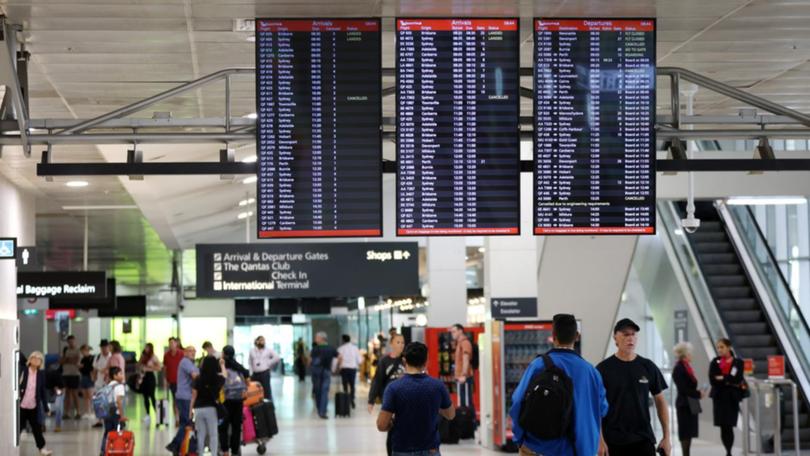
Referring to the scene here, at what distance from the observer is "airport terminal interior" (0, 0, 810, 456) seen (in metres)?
9.08

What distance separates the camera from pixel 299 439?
1998cm

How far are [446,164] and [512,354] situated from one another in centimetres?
809

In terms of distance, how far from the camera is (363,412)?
27922 mm

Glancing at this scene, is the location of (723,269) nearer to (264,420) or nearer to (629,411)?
(264,420)

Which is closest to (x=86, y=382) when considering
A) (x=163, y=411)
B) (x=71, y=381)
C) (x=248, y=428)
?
(x=71, y=381)

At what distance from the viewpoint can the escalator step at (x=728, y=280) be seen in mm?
19956

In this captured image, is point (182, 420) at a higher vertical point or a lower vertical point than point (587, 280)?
lower

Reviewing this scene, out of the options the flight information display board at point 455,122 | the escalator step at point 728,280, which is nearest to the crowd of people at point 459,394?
the flight information display board at point 455,122

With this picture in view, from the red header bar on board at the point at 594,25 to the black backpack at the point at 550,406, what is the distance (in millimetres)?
3099

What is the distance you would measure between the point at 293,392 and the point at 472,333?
60.5 ft

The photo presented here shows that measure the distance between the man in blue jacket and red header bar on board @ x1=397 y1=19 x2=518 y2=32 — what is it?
280 cm

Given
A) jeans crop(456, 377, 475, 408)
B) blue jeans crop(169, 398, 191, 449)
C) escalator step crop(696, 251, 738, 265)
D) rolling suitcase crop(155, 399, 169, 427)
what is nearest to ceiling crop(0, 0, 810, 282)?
blue jeans crop(169, 398, 191, 449)

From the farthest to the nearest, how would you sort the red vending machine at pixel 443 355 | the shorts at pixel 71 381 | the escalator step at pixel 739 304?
the shorts at pixel 71 381
the red vending machine at pixel 443 355
the escalator step at pixel 739 304

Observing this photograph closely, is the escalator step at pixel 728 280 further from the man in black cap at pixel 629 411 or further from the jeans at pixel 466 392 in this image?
the man in black cap at pixel 629 411
